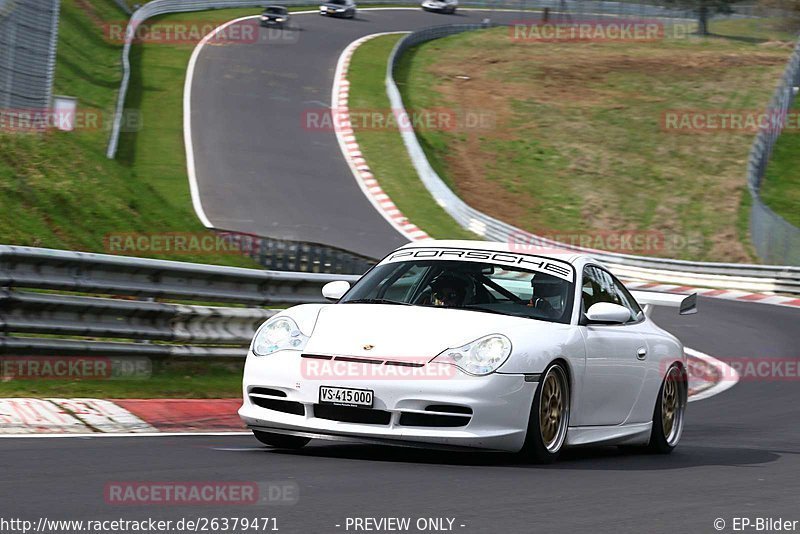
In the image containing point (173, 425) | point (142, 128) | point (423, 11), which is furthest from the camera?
point (423, 11)

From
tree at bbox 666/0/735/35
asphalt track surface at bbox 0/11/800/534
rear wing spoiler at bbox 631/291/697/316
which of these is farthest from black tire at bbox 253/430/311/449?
tree at bbox 666/0/735/35

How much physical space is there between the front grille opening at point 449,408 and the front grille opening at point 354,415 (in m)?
0.23

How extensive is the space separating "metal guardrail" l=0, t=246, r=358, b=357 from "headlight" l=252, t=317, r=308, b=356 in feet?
7.45

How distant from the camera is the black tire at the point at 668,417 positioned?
9.26 m

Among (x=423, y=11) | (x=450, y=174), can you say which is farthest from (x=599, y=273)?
(x=423, y=11)

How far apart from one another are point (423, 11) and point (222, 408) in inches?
2517

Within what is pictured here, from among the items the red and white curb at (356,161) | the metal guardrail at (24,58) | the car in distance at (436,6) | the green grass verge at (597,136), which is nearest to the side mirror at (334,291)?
the metal guardrail at (24,58)

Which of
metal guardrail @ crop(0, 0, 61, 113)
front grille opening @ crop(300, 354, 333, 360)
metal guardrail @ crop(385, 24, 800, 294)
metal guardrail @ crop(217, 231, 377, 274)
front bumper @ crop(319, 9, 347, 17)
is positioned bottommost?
metal guardrail @ crop(385, 24, 800, 294)

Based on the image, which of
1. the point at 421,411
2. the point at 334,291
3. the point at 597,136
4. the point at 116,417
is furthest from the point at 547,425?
the point at 597,136

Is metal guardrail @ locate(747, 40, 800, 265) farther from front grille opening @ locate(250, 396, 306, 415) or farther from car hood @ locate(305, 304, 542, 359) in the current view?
front grille opening @ locate(250, 396, 306, 415)

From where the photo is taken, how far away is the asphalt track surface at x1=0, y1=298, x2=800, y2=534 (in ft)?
17.8

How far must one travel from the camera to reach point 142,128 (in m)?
37.6

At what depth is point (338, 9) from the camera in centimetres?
6238

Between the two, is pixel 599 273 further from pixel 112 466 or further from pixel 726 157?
pixel 726 157
